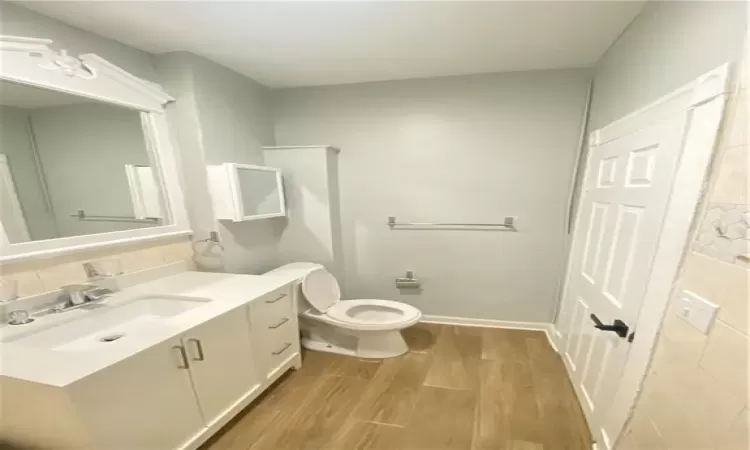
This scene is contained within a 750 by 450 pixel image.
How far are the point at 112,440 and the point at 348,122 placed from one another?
2.42 metres

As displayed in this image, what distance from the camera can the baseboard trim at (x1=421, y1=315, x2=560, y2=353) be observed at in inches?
104

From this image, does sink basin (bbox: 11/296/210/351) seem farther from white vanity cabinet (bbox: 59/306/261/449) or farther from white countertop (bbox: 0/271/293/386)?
white vanity cabinet (bbox: 59/306/261/449)

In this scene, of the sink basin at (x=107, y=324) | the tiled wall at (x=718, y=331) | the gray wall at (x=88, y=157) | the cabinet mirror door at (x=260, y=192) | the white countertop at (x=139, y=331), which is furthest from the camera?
the cabinet mirror door at (x=260, y=192)

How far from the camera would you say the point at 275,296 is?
1.96 meters

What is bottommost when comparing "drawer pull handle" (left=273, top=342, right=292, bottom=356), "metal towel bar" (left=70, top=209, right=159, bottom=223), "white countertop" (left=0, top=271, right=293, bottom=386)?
"drawer pull handle" (left=273, top=342, right=292, bottom=356)

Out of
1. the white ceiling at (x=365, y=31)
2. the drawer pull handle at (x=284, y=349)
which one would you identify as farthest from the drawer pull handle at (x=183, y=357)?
the white ceiling at (x=365, y=31)

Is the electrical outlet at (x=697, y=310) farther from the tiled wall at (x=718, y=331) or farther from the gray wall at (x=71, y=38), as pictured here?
the gray wall at (x=71, y=38)

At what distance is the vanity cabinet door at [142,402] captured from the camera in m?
1.09

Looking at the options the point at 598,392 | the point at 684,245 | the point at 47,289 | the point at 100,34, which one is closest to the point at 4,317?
the point at 47,289

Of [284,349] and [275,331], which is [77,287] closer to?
[275,331]

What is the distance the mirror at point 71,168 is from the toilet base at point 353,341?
1.40 metres

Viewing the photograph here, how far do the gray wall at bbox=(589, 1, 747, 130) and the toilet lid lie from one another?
220 cm

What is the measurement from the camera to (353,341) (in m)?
2.47

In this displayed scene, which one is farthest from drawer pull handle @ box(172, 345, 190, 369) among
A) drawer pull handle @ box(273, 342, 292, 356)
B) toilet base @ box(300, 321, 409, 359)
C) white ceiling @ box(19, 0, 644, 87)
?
white ceiling @ box(19, 0, 644, 87)
